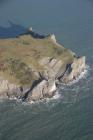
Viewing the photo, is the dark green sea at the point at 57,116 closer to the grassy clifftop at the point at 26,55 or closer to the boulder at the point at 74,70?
the boulder at the point at 74,70

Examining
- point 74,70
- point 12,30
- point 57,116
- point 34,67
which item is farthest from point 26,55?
point 12,30

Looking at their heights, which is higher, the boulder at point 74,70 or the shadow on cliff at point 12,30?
the shadow on cliff at point 12,30

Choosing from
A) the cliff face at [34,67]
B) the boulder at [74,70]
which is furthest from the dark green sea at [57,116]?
the cliff face at [34,67]

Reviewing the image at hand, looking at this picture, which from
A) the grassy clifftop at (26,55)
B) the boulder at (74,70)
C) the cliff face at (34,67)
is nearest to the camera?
the cliff face at (34,67)

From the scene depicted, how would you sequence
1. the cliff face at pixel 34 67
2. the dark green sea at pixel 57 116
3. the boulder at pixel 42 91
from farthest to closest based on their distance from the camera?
the cliff face at pixel 34 67 → the boulder at pixel 42 91 → the dark green sea at pixel 57 116

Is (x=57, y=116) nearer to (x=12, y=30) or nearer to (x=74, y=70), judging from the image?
(x=74, y=70)

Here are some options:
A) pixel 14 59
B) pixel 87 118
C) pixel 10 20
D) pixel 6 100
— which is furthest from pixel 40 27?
pixel 87 118
